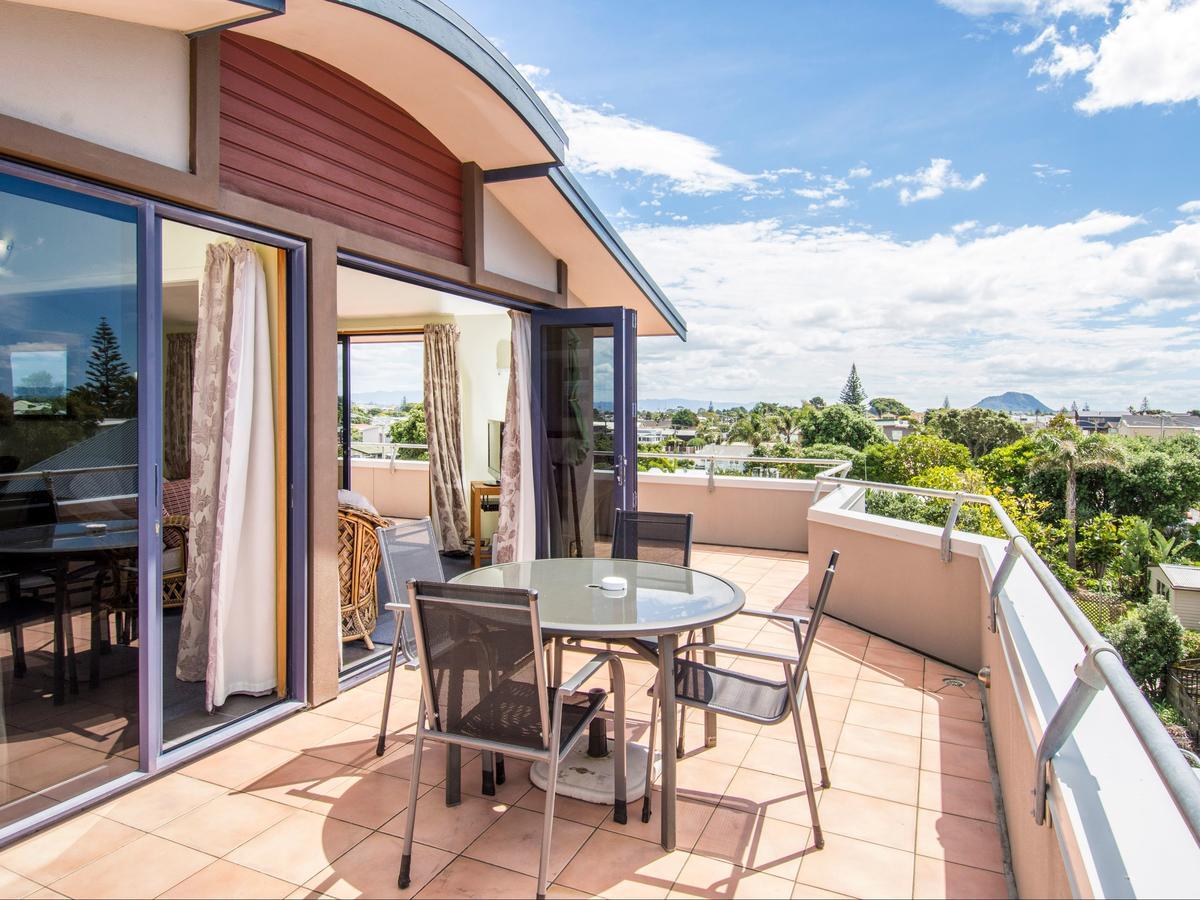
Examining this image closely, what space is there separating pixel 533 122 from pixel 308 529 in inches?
99.0

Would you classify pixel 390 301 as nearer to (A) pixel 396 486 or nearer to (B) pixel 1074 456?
(A) pixel 396 486

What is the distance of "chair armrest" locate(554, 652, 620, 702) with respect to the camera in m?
2.06

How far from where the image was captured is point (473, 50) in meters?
3.56

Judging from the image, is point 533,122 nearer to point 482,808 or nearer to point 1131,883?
point 482,808

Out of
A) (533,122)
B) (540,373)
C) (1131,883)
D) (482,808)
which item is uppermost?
(533,122)

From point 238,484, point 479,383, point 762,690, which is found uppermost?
point 479,383

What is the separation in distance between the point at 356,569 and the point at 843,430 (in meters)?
51.3

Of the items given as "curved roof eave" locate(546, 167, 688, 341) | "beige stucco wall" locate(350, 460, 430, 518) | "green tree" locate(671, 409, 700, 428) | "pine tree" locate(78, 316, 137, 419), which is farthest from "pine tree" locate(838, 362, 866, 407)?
"pine tree" locate(78, 316, 137, 419)

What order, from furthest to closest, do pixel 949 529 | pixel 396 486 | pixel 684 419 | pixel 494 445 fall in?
pixel 684 419 < pixel 396 486 < pixel 494 445 < pixel 949 529

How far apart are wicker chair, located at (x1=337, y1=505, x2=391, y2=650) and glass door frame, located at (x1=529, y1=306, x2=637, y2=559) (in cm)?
142

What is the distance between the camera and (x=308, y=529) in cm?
338

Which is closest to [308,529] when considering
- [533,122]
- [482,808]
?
[482,808]

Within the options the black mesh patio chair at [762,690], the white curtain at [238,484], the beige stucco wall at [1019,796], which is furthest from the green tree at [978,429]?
the white curtain at [238,484]

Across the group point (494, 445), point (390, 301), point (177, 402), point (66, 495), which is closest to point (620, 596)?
point (66, 495)
